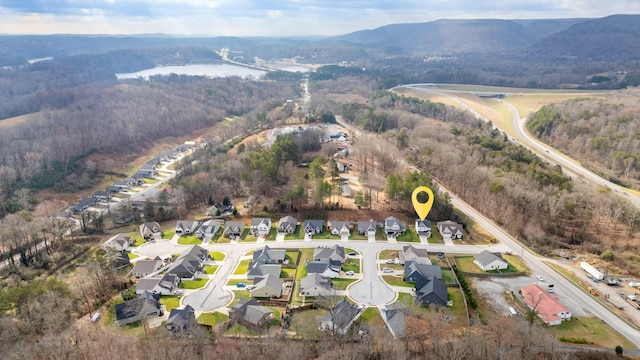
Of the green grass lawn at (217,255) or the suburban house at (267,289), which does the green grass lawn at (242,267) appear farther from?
the suburban house at (267,289)

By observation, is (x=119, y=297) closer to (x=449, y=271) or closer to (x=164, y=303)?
(x=164, y=303)

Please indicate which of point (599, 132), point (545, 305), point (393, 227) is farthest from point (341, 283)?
point (599, 132)

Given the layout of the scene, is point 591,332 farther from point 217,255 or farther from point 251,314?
point 217,255

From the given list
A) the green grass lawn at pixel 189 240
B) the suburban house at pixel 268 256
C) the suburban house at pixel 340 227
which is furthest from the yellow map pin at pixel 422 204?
the green grass lawn at pixel 189 240

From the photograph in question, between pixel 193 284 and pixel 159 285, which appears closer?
pixel 159 285

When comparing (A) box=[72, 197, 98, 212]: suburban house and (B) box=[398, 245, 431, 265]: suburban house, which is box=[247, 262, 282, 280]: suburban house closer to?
(B) box=[398, 245, 431, 265]: suburban house

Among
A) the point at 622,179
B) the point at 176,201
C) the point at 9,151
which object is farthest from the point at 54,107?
the point at 622,179
